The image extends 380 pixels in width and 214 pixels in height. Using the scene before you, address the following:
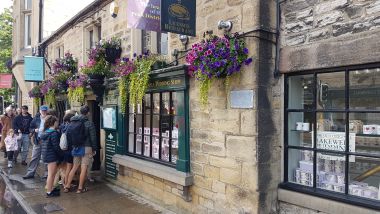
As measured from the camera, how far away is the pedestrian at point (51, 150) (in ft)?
22.4

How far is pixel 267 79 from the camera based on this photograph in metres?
4.41

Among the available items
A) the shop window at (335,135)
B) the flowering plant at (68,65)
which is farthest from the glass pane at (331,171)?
the flowering plant at (68,65)

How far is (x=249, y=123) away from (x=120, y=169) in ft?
13.3

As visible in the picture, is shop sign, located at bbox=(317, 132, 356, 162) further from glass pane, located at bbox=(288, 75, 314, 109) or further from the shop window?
glass pane, located at bbox=(288, 75, 314, 109)

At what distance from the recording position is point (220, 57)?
4.36 metres

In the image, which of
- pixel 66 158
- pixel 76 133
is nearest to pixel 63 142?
pixel 76 133

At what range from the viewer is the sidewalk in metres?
5.93

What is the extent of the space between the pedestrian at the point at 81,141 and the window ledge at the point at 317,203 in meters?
4.28

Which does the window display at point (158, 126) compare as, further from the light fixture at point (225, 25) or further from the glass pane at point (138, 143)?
the light fixture at point (225, 25)

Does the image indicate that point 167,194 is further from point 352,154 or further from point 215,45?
point 352,154

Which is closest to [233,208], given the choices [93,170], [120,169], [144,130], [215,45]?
[215,45]

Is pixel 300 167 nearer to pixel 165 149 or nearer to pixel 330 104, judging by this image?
pixel 330 104

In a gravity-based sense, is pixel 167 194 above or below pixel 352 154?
below

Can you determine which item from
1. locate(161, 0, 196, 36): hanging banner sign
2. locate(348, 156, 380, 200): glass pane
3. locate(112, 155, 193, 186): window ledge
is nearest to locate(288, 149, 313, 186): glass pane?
locate(348, 156, 380, 200): glass pane
